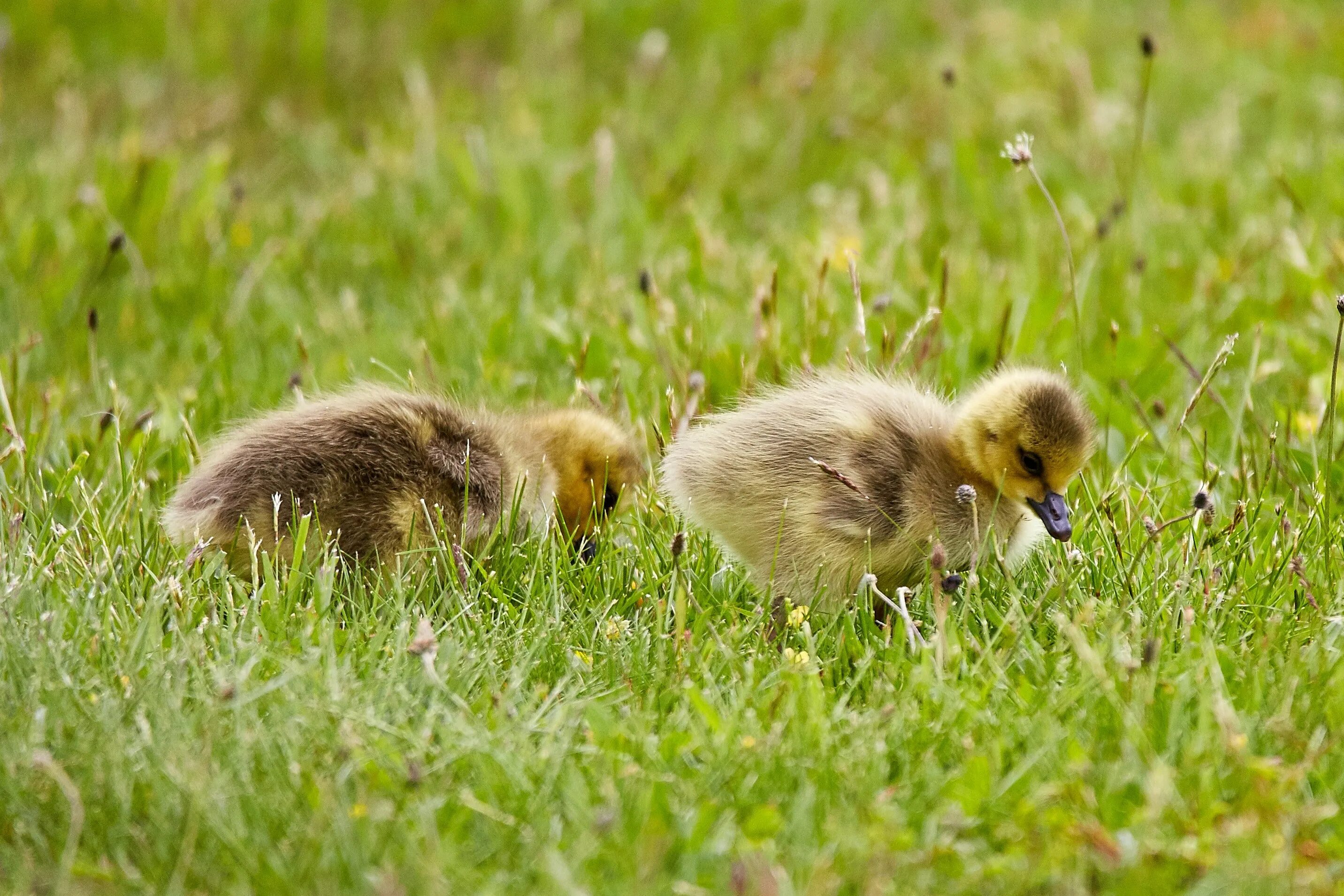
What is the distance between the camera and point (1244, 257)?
548 cm

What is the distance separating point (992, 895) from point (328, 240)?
4.64 metres

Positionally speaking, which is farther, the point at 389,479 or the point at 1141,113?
the point at 1141,113

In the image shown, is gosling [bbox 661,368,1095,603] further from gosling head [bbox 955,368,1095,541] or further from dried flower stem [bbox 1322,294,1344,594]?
dried flower stem [bbox 1322,294,1344,594]

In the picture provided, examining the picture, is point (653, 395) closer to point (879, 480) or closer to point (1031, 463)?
point (879, 480)

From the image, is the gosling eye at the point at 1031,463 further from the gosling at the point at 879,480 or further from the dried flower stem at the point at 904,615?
the dried flower stem at the point at 904,615

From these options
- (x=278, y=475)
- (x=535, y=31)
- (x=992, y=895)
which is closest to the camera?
(x=992, y=895)

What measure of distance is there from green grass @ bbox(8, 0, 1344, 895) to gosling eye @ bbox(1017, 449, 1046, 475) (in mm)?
216

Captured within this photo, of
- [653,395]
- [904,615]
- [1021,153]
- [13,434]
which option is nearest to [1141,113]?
[1021,153]

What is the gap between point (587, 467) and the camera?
3.86 meters

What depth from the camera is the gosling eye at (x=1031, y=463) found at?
10.7 ft

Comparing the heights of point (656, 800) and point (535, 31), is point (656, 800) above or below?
below

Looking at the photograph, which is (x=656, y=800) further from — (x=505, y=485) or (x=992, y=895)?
(x=505, y=485)

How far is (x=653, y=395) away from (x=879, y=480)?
136 centimetres

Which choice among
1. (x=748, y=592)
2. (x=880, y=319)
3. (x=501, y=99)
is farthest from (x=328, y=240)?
(x=748, y=592)
